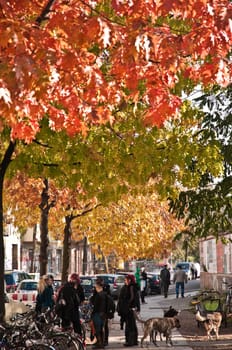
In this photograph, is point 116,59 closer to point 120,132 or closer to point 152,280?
point 120,132

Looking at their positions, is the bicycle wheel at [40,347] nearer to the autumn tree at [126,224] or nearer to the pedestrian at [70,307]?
the pedestrian at [70,307]

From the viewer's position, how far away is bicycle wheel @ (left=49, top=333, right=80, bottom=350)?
1404 centimetres

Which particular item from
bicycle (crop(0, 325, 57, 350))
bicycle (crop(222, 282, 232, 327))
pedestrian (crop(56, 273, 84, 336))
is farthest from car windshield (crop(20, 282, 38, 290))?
bicycle (crop(0, 325, 57, 350))

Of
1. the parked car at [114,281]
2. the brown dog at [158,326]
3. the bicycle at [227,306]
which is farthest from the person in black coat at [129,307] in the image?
the parked car at [114,281]

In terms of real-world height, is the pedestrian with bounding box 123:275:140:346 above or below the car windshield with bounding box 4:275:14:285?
below

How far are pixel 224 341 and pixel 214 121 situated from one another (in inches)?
199

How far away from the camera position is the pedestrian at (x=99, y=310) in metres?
19.0

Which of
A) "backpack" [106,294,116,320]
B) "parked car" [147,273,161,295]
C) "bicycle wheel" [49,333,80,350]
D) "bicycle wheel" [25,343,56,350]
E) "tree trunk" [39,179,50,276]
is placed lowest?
"bicycle wheel" [49,333,80,350]

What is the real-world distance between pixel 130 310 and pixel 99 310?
1.15m

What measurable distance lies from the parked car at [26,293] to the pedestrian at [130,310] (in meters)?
10.8

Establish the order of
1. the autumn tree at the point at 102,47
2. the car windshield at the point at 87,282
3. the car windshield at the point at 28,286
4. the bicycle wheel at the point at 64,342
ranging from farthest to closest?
the car windshield at the point at 87,282
the car windshield at the point at 28,286
the bicycle wheel at the point at 64,342
the autumn tree at the point at 102,47

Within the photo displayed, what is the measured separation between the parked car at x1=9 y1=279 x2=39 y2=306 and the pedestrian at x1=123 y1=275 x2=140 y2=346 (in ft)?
35.4

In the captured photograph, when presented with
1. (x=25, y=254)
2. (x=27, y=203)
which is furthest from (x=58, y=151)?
(x=25, y=254)

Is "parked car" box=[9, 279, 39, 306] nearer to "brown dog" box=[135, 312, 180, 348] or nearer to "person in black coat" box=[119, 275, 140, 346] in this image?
"person in black coat" box=[119, 275, 140, 346]
